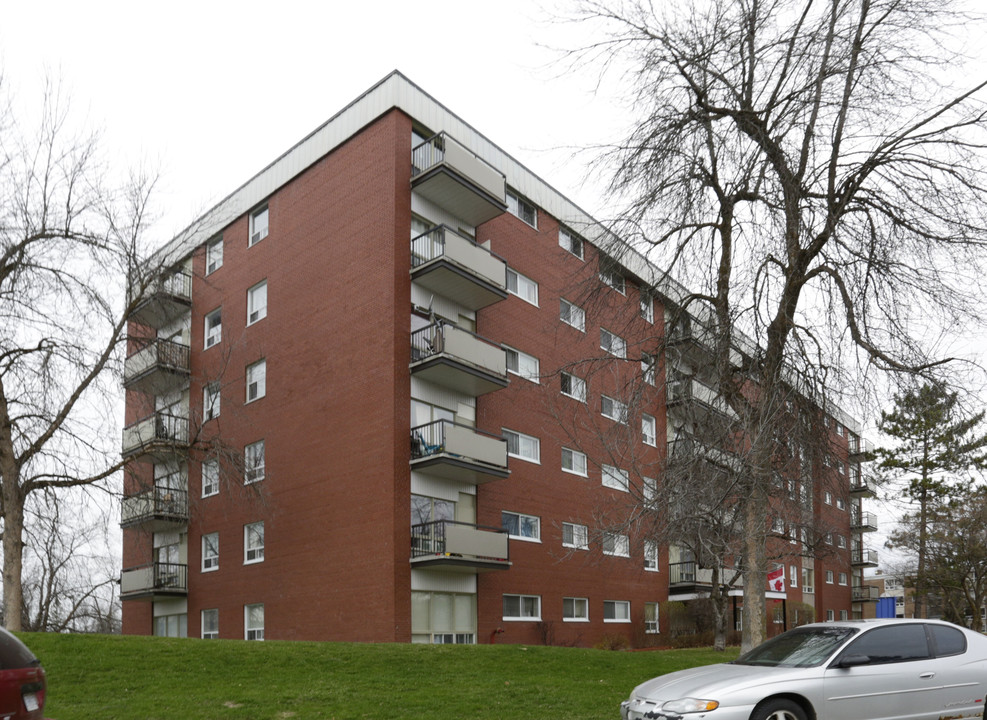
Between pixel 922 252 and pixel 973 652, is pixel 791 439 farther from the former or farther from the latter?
pixel 973 652

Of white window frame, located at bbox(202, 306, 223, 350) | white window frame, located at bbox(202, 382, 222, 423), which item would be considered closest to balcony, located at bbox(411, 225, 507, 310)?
white window frame, located at bbox(202, 382, 222, 423)

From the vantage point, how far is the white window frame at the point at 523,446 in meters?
29.3

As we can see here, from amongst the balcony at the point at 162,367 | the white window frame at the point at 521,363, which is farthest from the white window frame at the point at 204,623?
the white window frame at the point at 521,363

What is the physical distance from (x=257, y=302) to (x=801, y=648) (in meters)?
24.2

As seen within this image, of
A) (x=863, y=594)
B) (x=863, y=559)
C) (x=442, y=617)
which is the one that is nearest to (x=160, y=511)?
(x=442, y=617)

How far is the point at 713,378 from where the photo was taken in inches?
556

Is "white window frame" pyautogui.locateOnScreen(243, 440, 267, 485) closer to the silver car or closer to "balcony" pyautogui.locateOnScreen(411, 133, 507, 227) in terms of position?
"balcony" pyautogui.locateOnScreen(411, 133, 507, 227)

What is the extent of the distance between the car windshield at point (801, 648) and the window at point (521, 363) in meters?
19.9

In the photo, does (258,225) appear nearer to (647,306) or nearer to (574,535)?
(574,535)

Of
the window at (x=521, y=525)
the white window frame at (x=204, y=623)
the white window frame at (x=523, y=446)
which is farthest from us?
the white window frame at (x=204, y=623)

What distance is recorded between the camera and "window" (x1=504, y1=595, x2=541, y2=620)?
27.5 m

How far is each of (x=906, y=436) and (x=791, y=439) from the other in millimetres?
34588

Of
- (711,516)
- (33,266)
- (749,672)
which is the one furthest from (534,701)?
(33,266)

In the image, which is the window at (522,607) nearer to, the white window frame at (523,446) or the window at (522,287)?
the white window frame at (523,446)
